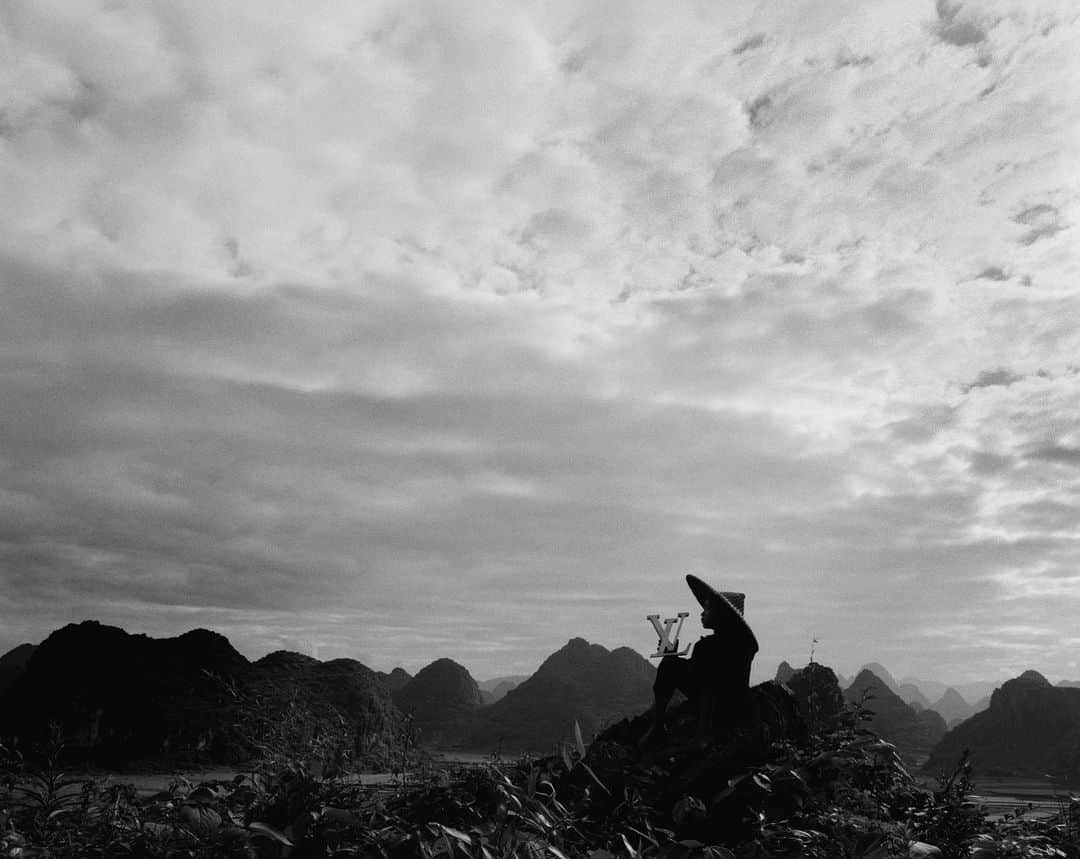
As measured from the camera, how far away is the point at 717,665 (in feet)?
46.4

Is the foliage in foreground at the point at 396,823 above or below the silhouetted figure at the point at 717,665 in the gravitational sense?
below

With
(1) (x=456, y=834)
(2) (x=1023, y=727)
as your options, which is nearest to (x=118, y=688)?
(1) (x=456, y=834)

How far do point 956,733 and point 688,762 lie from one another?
174214 millimetres

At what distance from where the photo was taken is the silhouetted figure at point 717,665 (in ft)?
45.8

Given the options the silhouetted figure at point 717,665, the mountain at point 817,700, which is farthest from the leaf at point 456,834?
the silhouetted figure at point 717,665

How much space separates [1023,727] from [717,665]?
548 feet

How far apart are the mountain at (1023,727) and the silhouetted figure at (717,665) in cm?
14177

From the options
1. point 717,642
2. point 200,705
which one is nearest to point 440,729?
point 200,705

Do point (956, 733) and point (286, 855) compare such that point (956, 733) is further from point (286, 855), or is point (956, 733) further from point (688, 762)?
point (286, 855)

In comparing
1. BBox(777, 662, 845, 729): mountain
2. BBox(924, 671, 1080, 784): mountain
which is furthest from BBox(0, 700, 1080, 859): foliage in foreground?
BBox(924, 671, 1080, 784): mountain

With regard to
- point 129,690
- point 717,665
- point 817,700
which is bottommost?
point 129,690

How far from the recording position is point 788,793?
21.4ft

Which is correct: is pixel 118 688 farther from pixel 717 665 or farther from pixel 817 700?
pixel 817 700

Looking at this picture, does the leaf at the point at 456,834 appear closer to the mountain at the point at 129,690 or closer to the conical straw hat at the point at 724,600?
the conical straw hat at the point at 724,600
